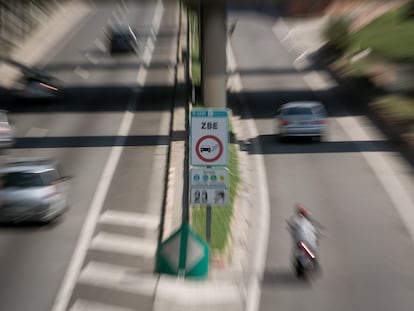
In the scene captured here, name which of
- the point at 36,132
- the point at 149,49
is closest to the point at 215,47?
the point at 36,132

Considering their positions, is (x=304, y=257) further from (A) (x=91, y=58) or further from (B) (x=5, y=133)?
(A) (x=91, y=58)

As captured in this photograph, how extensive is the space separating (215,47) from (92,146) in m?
8.02

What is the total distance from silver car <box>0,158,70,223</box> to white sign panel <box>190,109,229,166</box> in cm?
696

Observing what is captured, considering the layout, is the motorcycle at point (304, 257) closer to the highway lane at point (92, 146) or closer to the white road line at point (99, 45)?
the highway lane at point (92, 146)

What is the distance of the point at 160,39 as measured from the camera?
6712cm

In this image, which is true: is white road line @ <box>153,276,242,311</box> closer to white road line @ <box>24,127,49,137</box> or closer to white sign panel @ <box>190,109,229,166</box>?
white sign panel @ <box>190,109,229,166</box>

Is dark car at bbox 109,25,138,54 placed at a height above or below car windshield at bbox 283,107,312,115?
above

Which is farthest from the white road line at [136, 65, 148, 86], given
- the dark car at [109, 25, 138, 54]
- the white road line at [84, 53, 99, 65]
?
the dark car at [109, 25, 138, 54]

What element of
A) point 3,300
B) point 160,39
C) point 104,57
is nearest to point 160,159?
point 3,300

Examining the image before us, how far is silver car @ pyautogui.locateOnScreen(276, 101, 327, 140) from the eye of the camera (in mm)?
33312

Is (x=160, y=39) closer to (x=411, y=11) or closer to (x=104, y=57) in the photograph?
(x=104, y=57)

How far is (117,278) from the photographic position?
17750mm

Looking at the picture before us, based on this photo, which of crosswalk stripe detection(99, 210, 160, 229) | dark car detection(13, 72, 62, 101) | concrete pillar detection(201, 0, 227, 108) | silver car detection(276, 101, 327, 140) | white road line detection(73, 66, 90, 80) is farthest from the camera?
white road line detection(73, 66, 90, 80)

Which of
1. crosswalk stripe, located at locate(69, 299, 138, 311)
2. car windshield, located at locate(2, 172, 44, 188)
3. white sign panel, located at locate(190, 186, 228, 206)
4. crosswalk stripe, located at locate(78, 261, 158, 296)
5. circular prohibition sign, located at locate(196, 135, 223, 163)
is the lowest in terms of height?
crosswalk stripe, located at locate(69, 299, 138, 311)
